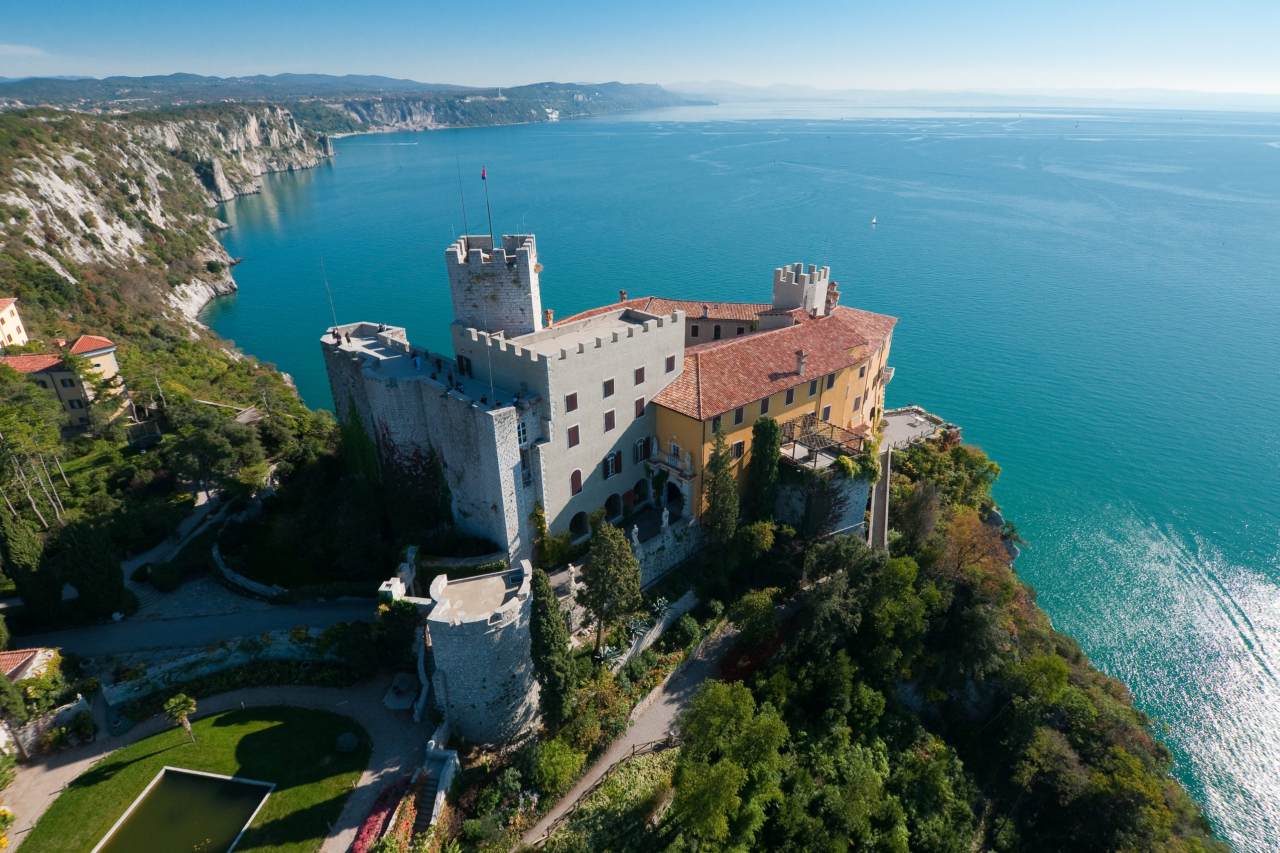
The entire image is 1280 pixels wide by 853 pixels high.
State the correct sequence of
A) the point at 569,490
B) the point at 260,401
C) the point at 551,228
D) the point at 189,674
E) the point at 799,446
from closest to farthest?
the point at 189,674 < the point at 569,490 < the point at 799,446 < the point at 260,401 < the point at 551,228

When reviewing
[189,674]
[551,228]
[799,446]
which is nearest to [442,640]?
[189,674]

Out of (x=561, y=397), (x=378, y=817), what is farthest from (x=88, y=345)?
(x=378, y=817)

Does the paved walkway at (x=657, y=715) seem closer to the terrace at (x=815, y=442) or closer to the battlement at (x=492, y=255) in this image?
the terrace at (x=815, y=442)

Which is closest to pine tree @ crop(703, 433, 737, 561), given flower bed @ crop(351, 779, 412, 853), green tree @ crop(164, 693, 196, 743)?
flower bed @ crop(351, 779, 412, 853)

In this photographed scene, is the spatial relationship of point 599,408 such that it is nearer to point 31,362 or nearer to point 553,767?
point 553,767

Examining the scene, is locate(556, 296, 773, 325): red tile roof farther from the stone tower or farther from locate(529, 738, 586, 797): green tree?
locate(529, 738, 586, 797): green tree

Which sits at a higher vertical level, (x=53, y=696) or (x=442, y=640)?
(x=442, y=640)

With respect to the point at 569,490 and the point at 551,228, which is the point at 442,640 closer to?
the point at 569,490
